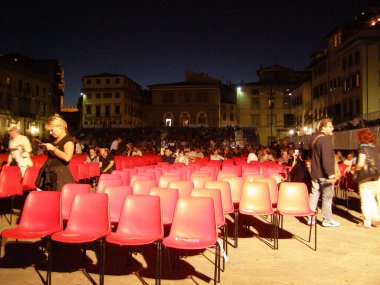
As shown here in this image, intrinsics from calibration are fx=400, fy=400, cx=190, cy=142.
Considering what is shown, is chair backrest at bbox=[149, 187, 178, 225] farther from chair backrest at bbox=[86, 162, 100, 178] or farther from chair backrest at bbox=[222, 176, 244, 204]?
chair backrest at bbox=[86, 162, 100, 178]

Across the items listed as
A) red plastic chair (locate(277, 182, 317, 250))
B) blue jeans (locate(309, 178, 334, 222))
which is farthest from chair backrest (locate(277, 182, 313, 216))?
blue jeans (locate(309, 178, 334, 222))

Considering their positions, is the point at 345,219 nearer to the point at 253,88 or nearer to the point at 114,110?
the point at 253,88

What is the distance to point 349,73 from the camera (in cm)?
3672

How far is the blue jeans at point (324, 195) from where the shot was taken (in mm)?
7445

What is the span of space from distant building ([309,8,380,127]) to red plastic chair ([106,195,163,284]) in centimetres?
2312

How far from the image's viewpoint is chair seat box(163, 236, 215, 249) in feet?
14.5

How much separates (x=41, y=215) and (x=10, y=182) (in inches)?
142

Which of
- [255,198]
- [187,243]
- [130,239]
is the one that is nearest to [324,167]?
[255,198]

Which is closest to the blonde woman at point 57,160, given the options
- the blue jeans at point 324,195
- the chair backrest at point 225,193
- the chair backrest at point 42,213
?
the chair backrest at point 42,213

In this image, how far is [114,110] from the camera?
2562 inches

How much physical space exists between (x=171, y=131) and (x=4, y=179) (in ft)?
138

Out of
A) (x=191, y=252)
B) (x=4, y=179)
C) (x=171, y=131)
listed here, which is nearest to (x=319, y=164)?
(x=191, y=252)

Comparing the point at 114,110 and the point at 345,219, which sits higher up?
the point at 114,110

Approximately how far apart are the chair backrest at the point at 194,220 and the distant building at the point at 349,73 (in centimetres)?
2280
